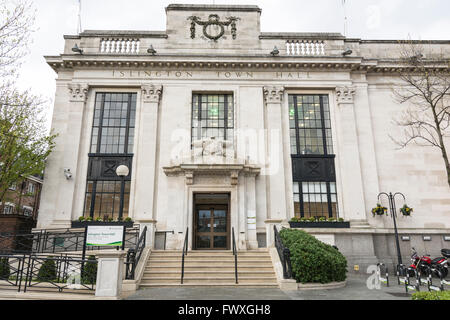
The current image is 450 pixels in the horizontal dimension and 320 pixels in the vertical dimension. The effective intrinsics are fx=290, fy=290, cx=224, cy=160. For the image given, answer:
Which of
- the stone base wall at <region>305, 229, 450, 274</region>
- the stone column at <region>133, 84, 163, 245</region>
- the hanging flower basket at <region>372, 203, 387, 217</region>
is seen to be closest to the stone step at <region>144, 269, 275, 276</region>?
the stone column at <region>133, 84, 163, 245</region>

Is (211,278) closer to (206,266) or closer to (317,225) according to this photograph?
(206,266)

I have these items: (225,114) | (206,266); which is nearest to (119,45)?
(225,114)

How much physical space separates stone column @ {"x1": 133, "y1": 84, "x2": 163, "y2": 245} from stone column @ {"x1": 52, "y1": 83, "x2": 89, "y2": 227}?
3692 mm

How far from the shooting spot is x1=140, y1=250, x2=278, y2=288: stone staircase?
11.6m

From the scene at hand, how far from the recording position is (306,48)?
67.7 feet

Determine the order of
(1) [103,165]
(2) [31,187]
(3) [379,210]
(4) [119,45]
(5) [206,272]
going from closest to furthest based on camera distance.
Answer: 1. (5) [206,272]
2. (3) [379,210]
3. (1) [103,165]
4. (4) [119,45]
5. (2) [31,187]

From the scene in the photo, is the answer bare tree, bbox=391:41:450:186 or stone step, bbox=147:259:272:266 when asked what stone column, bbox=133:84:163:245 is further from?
bare tree, bbox=391:41:450:186

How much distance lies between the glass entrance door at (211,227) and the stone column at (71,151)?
24.9 feet

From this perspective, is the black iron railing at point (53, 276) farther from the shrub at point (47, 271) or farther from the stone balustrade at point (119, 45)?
the stone balustrade at point (119, 45)

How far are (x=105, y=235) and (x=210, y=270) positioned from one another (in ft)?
15.3

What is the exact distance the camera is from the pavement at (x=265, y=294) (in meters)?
9.29

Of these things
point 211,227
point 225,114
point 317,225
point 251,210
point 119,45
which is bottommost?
point 211,227

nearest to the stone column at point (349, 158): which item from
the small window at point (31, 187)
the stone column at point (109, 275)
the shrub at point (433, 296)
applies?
the shrub at point (433, 296)

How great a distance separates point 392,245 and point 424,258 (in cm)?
213
